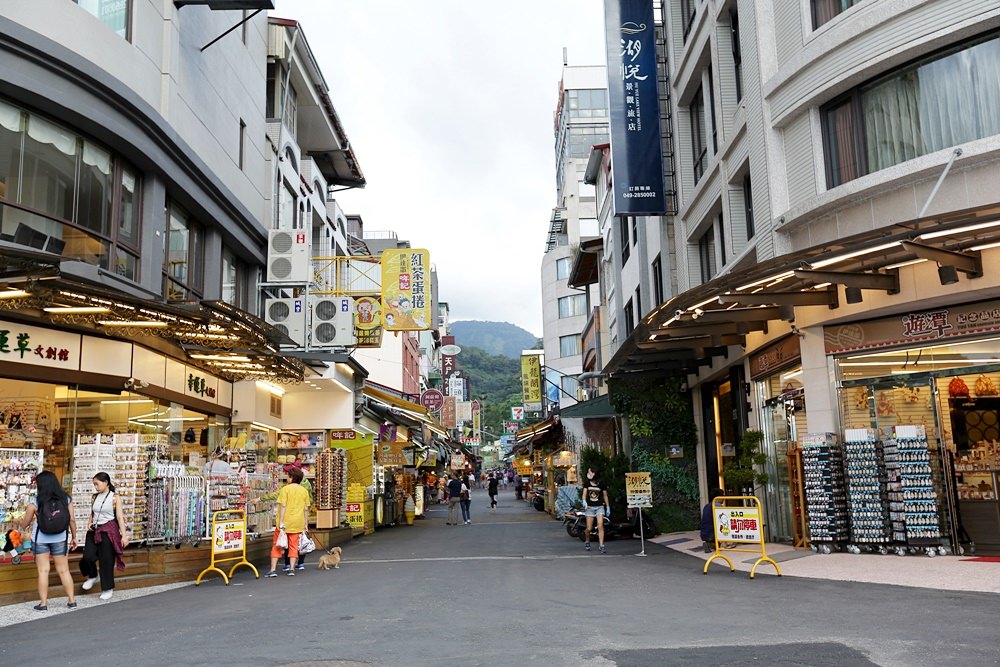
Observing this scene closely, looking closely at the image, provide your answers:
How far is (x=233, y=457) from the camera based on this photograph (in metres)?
19.2

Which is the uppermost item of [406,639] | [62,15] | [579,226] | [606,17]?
[579,226]

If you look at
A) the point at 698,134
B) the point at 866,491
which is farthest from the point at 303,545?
the point at 698,134

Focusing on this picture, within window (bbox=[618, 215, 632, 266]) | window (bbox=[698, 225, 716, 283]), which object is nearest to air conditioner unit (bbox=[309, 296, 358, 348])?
window (bbox=[698, 225, 716, 283])

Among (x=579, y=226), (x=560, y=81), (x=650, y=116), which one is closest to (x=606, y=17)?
(x=650, y=116)

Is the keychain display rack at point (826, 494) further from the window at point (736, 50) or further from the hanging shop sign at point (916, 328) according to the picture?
the window at point (736, 50)

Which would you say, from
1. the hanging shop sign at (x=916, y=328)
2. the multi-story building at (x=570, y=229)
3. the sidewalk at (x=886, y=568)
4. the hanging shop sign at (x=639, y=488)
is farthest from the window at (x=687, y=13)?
the multi-story building at (x=570, y=229)

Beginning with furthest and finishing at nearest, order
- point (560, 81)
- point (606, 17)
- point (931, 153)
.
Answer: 1. point (560, 81)
2. point (606, 17)
3. point (931, 153)

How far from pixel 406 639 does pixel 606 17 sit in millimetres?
18879

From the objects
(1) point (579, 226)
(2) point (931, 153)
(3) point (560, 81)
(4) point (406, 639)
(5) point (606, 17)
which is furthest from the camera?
(3) point (560, 81)

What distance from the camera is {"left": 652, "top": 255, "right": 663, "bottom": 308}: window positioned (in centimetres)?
2728

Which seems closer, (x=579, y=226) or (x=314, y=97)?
(x=314, y=97)

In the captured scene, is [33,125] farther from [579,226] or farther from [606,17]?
[579,226]

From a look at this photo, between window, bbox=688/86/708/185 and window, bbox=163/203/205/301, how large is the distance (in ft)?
41.6

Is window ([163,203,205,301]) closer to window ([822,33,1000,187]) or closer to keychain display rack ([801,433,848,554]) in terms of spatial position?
keychain display rack ([801,433,848,554])
